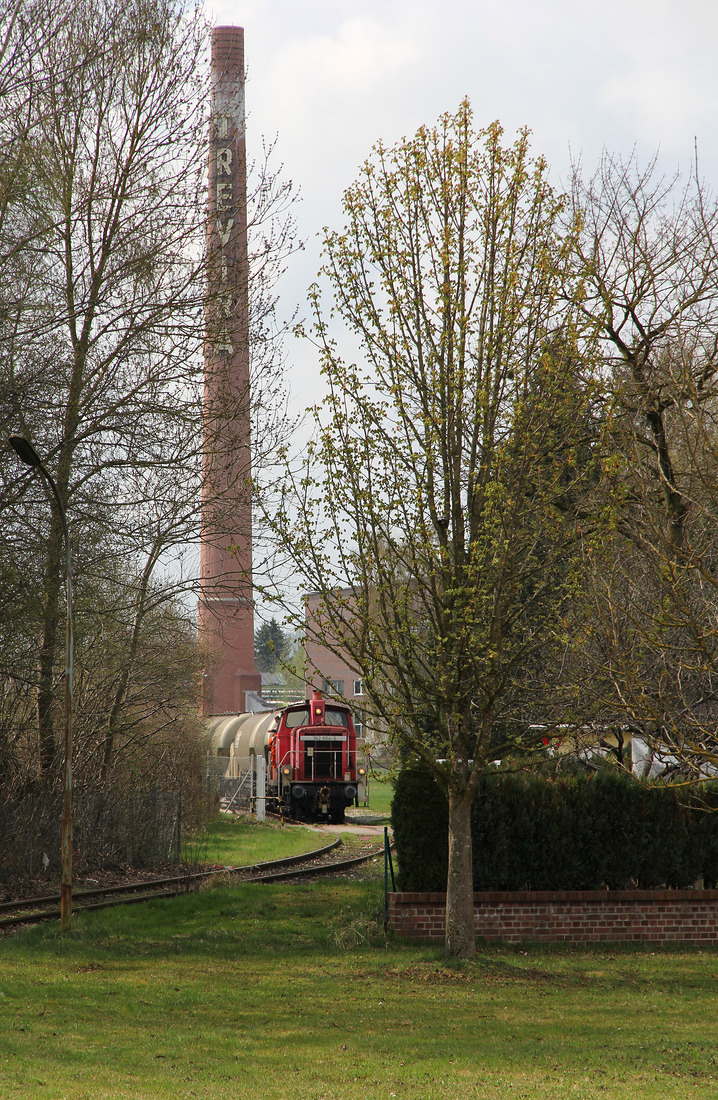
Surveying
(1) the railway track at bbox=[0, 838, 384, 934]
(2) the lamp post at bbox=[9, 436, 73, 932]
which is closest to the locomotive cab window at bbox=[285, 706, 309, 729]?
(1) the railway track at bbox=[0, 838, 384, 934]

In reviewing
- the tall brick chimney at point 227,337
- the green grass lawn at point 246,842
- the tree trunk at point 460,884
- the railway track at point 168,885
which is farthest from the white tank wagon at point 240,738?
the tree trunk at point 460,884

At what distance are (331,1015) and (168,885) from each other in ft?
30.1

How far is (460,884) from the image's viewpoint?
38.3 ft

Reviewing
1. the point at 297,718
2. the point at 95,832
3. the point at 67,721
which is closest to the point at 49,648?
the point at 67,721

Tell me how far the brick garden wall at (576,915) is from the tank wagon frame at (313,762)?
15719 millimetres

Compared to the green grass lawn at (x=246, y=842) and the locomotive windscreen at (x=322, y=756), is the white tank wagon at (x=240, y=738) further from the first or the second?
the green grass lawn at (x=246, y=842)

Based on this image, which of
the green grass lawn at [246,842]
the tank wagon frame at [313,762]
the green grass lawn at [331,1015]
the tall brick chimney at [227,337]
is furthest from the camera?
the tank wagon frame at [313,762]

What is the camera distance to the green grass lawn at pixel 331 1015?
285 inches

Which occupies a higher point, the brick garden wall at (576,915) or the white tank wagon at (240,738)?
the white tank wagon at (240,738)

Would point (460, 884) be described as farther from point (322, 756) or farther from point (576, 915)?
point (322, 756)

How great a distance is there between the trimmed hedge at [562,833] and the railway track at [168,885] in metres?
5.33

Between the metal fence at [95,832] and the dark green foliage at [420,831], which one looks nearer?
the dark green foliage at [420,831]

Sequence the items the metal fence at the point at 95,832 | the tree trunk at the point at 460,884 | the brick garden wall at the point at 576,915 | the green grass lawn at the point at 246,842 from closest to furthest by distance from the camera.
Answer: the tree trunk at the point at 460,884 → the brick garden wall at the point at 576,915 → the metal fence at the point at 95,832 → the green grass lawn at the point at 246,842

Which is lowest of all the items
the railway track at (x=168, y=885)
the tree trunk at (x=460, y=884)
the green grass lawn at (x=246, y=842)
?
the green grass lawn at (x=246, y=842)
